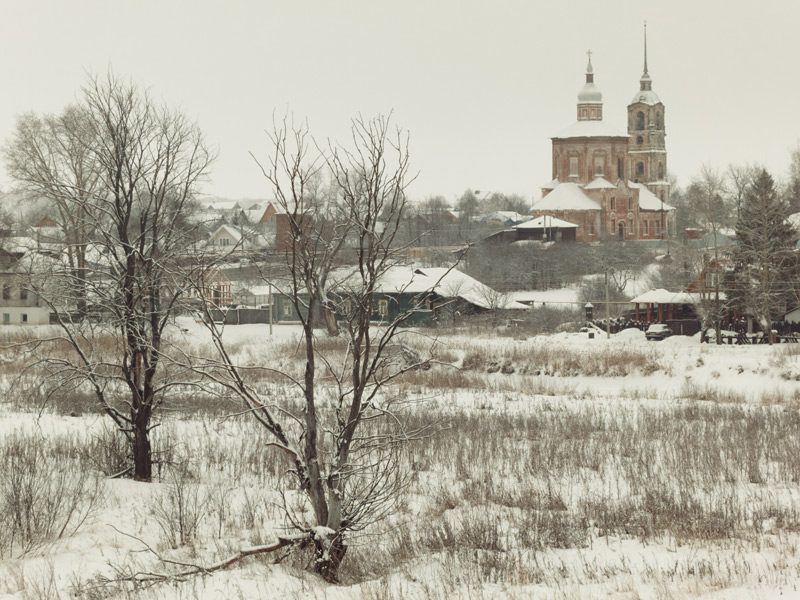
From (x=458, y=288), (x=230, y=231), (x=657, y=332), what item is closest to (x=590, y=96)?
(x=230, y=231)

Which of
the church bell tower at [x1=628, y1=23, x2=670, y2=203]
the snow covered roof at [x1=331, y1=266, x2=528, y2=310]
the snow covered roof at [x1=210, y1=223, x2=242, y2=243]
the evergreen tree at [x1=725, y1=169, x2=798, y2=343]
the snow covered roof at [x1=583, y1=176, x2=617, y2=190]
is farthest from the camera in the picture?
the church bell tower at [x1=628, y1=23, x2=670, y2=203]

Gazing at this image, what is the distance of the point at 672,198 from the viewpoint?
10588cm

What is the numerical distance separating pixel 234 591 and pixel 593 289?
159ft

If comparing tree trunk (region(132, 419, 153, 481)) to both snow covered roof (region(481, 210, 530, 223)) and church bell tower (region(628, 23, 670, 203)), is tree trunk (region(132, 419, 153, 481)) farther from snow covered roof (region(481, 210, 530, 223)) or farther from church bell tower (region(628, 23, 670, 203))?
snow covered roof (region(481, 210, 530, 223))

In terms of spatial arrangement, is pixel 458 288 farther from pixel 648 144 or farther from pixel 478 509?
pixel 648 144

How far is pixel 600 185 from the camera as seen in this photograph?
78312 mm

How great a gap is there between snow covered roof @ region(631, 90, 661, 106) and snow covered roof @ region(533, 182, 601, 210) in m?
19.6

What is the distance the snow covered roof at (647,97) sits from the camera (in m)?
91.4

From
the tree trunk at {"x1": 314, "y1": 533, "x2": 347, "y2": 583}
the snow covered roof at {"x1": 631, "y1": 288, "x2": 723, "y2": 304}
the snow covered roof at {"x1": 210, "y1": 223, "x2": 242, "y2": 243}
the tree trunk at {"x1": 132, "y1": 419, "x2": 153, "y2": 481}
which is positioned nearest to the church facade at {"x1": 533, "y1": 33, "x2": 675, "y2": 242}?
the snow covered roof at {"x1": 210, "y1": 223, "x2": 242, "y2": 243}

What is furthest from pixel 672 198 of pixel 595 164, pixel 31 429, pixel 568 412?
pixel 31 429

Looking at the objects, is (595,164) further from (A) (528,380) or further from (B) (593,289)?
(A) (528,380)

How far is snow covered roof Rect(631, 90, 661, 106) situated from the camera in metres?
91.4

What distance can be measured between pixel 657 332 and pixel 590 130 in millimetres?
48797

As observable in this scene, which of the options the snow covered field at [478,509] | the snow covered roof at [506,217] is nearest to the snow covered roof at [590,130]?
the snow covered roof at [506,217]
